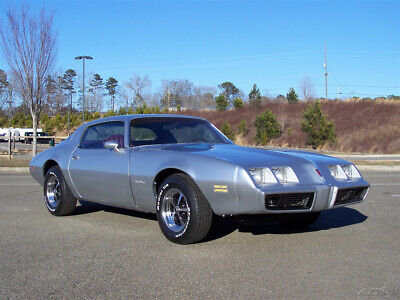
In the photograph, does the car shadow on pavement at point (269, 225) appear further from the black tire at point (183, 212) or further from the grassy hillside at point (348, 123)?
the grassy hillside at point (348, 123)

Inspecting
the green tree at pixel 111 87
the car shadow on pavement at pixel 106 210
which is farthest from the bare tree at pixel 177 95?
the car shadow on pavement at pixel 106 210

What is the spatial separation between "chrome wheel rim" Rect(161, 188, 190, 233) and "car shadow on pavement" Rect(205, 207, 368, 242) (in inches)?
14.3

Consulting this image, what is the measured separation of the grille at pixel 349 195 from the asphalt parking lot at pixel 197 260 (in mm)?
452

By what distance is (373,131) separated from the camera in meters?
42.8

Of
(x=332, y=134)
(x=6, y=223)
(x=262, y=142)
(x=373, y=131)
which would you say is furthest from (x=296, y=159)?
(x=373, y=131)

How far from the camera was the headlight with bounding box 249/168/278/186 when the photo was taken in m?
4.56

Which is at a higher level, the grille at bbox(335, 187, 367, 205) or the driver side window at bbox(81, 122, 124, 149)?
the driver side window at bbox(81, 122, 124, 149)

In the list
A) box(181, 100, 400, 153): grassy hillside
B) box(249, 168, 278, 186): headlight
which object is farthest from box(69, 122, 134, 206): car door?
box(181, 100, 400, 153): grassy hillside

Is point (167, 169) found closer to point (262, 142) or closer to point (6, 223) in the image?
A: point (6, 223)

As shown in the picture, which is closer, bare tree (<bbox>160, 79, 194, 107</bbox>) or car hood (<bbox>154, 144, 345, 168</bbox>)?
car hood (<bbox>154, 144, 345, 168</bbox>)

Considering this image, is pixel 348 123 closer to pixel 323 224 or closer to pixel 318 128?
pixel 318 128

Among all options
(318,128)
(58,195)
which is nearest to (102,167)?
(58,195)

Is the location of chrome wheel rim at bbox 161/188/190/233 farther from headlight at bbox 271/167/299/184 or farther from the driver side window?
the driver side window

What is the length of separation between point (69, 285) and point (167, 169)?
1818 mm
